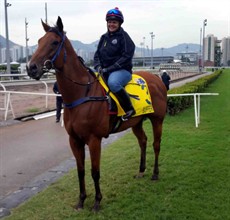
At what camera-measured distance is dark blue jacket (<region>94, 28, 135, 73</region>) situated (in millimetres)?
4480

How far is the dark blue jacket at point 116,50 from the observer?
14.7 feet

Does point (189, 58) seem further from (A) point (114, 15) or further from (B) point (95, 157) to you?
(B) point (95, 157)

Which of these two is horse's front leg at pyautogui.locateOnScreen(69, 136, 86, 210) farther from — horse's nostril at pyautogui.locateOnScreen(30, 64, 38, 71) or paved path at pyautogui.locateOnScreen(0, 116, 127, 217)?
horse's nostril at pyautogui.locateOnScreen(30, 64, 38, 71)

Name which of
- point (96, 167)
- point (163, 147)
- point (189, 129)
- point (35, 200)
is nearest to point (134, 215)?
point (96, 167)

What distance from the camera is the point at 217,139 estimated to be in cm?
806

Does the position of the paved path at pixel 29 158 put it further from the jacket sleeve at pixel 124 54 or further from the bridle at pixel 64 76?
the jacket sleeve at pixel 124 54

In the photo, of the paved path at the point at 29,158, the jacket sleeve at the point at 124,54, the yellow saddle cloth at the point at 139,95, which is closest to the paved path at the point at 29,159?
the paved path at the point at 29,158

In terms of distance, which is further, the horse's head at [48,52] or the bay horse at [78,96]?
the bay horse at [78,96]

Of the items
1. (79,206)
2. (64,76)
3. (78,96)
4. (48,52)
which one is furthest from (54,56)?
(79,206)

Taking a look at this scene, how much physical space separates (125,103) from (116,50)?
0.74m

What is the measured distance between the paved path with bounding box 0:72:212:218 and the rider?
207cm

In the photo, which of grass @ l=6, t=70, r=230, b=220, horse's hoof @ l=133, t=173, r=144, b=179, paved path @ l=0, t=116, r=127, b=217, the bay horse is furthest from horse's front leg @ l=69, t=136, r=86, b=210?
horse's hoof @ l=133, t=173, r=144, b=179

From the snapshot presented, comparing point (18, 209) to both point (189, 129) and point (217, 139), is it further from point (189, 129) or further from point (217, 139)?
point (189, 129)

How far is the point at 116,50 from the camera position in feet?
14.8
